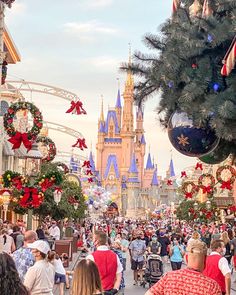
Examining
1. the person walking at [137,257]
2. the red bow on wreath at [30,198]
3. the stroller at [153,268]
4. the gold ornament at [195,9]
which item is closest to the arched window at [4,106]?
Answer: the red bow on wreath at [30,198]

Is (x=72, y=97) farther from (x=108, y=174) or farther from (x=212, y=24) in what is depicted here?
(x=108, y=174)

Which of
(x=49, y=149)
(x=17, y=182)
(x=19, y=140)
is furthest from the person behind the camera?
(x=49, y=149)

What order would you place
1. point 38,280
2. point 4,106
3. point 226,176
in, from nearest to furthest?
1. point 38,280
2. point 226,176
3. point 4,106

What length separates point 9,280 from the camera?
3814mm

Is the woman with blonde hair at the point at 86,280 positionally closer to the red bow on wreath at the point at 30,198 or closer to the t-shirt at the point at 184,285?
the t-shirt at the point at 184,285

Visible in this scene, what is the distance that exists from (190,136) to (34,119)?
46.6 ft

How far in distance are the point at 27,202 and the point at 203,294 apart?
1349 cm

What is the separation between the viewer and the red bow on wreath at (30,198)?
18491 millimetres

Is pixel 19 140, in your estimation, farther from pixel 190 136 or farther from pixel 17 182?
pixel 190 136

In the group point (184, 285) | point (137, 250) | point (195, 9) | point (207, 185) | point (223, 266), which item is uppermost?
point (207, 185)

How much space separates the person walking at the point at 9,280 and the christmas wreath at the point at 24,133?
47.5 feet

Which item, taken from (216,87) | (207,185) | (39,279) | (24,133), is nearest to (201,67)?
(216,87)

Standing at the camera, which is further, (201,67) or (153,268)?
(153,268)

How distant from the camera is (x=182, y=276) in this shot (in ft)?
17.6
